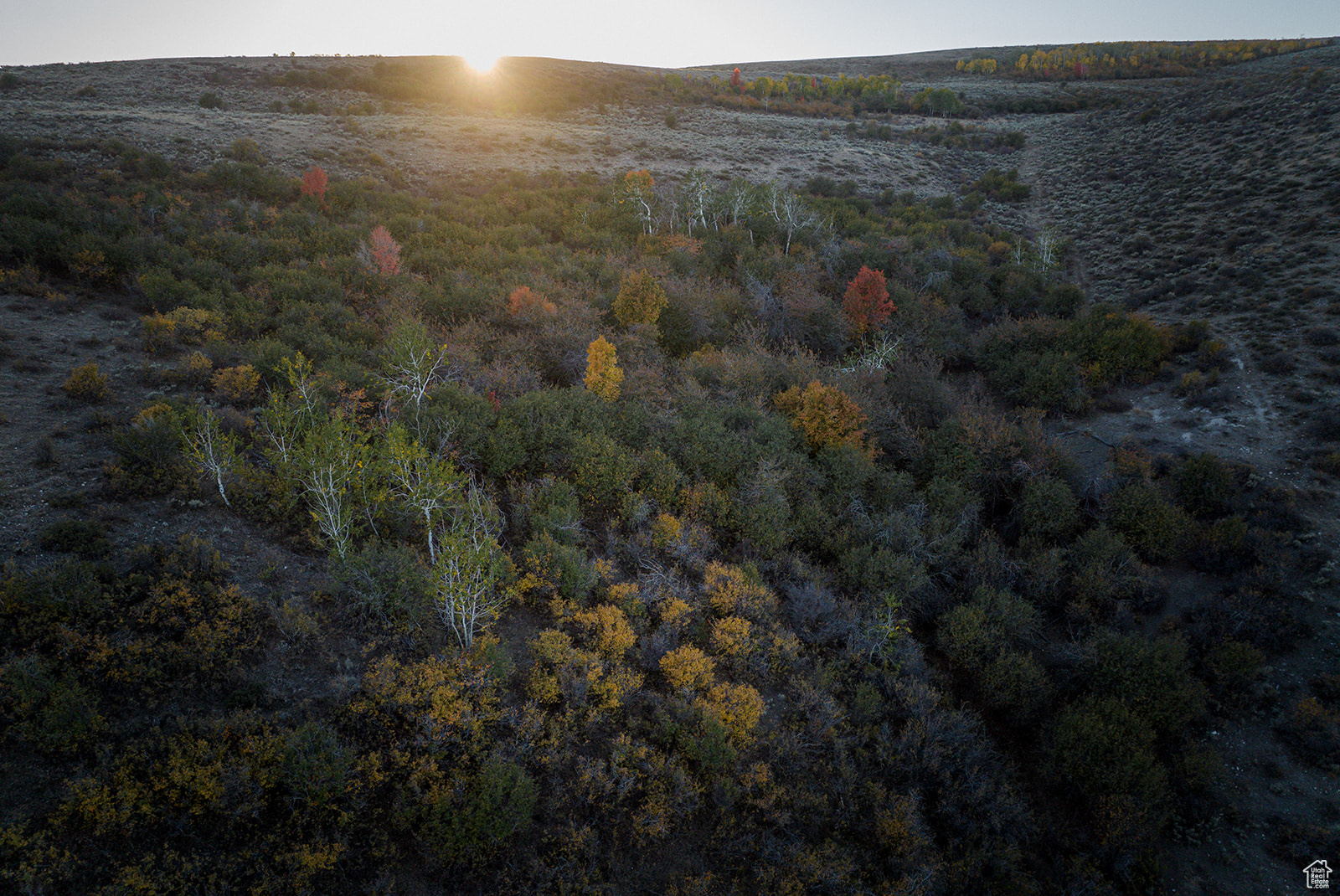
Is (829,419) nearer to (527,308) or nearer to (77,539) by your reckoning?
(527,308)

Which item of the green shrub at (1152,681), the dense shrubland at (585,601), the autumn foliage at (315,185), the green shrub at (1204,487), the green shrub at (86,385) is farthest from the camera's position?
the autumn foliage at (315,185)

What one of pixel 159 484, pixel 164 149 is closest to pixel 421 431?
pixel 159 484

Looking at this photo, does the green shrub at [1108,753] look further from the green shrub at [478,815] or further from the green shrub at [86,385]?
the green shrub at [86,385]

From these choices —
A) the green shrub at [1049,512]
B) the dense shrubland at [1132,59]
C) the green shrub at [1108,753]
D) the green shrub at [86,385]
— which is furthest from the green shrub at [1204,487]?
the dense shrubland at [1132,59]

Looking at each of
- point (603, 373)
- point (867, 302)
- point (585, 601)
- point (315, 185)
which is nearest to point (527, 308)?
point (603, 373)

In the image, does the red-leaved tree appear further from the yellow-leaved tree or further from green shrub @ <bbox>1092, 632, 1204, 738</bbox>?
green shrub @ <bbox>1092, 632, 1204, 738</bbox>

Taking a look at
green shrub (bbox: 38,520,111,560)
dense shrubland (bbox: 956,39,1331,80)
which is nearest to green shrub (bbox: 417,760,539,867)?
green shrub (bbox: 38,520,111,560)
